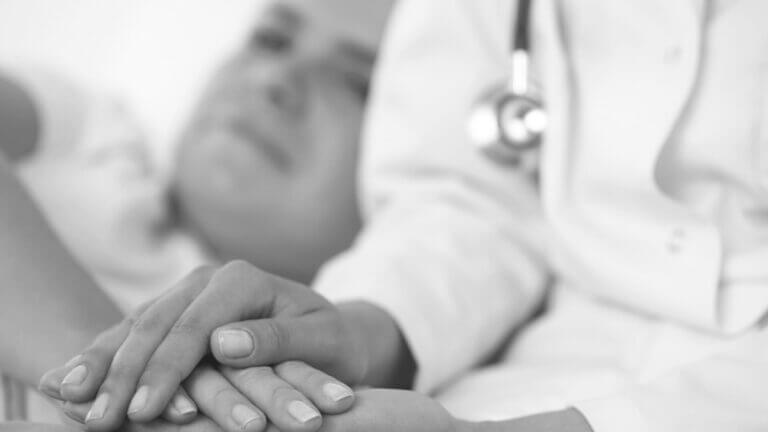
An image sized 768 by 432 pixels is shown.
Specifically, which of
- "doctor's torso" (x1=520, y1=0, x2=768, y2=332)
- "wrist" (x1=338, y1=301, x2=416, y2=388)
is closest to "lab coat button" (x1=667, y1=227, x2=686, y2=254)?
"doctor's torso" (x1=520, y1=0, x2=768, y2=332)

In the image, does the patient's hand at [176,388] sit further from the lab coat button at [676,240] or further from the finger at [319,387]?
the lab coat button at [676,240]

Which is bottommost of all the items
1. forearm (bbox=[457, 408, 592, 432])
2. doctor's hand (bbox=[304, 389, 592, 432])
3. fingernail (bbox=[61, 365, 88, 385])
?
forearm (bbox=[457, 408, 592, 432])

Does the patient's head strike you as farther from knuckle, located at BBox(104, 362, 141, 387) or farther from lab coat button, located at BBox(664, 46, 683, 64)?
knuckle, located at BBox(104, 362, 141, 387)

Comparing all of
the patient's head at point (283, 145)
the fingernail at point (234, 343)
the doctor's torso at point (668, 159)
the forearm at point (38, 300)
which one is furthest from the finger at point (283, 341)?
the patient's head at point (283, 145)

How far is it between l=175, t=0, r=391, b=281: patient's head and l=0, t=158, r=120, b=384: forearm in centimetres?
44

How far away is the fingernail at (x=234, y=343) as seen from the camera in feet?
1.40

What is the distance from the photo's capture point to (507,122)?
701 mm

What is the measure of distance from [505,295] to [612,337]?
0.10 meters

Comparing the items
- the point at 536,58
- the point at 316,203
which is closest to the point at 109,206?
the point at 316,203

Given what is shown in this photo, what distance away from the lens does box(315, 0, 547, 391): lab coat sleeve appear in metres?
0.66

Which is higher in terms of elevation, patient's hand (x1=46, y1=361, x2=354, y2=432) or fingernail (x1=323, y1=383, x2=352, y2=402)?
fingernail (x1=323, y1=383, x2=352, y2=402)

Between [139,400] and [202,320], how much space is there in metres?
0.06

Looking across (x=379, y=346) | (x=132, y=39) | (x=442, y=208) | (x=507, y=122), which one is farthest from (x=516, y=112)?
(x=132, y=39)

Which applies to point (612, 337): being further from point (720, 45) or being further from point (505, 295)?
point (720, 45)
